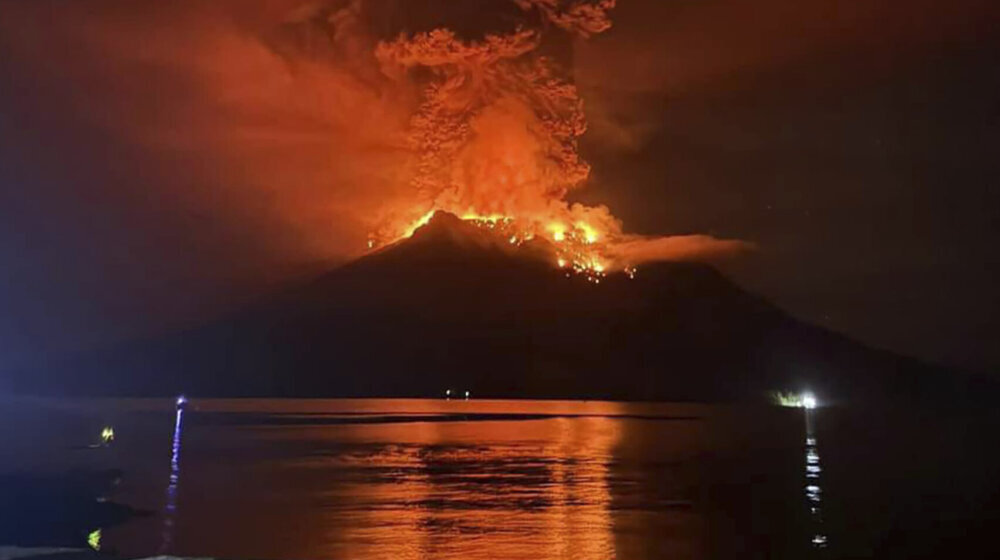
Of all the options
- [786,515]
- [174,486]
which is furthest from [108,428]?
[786,515]

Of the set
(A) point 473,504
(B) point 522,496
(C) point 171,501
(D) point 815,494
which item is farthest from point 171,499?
(D) point 815,494

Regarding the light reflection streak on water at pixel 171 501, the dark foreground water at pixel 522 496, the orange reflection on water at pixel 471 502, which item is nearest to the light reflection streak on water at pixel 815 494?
the dark foreground water at pixel 522 496

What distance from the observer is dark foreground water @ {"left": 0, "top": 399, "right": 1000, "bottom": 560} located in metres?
39.3

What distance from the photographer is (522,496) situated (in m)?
54.4

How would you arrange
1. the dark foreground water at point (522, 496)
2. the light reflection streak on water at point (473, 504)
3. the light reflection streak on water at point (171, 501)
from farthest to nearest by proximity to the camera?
the dark foreground water at point (522, 496)
the light reflection streak on water at point (171, 501)
the light reflection streak on water at point (473, 504)

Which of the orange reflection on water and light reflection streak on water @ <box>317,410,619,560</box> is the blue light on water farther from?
light reflection streak on water @ <box>317,410,619,560</box>

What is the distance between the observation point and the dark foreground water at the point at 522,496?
129 ft

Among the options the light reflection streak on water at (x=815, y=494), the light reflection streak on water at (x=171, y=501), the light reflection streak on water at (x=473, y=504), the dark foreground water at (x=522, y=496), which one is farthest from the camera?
the light reflection streak on water at (x=815, y=494)

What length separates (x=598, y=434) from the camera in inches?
5197

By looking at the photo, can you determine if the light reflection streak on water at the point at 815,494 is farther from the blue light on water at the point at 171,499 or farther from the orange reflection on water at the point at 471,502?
the blue light on water at the point at 171,499

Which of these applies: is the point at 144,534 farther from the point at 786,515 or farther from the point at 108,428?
the point at 108,428

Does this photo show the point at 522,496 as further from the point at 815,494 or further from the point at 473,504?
the point at 815,494

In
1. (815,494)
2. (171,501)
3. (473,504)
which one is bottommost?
(171,501)

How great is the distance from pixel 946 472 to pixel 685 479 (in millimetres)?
24774
